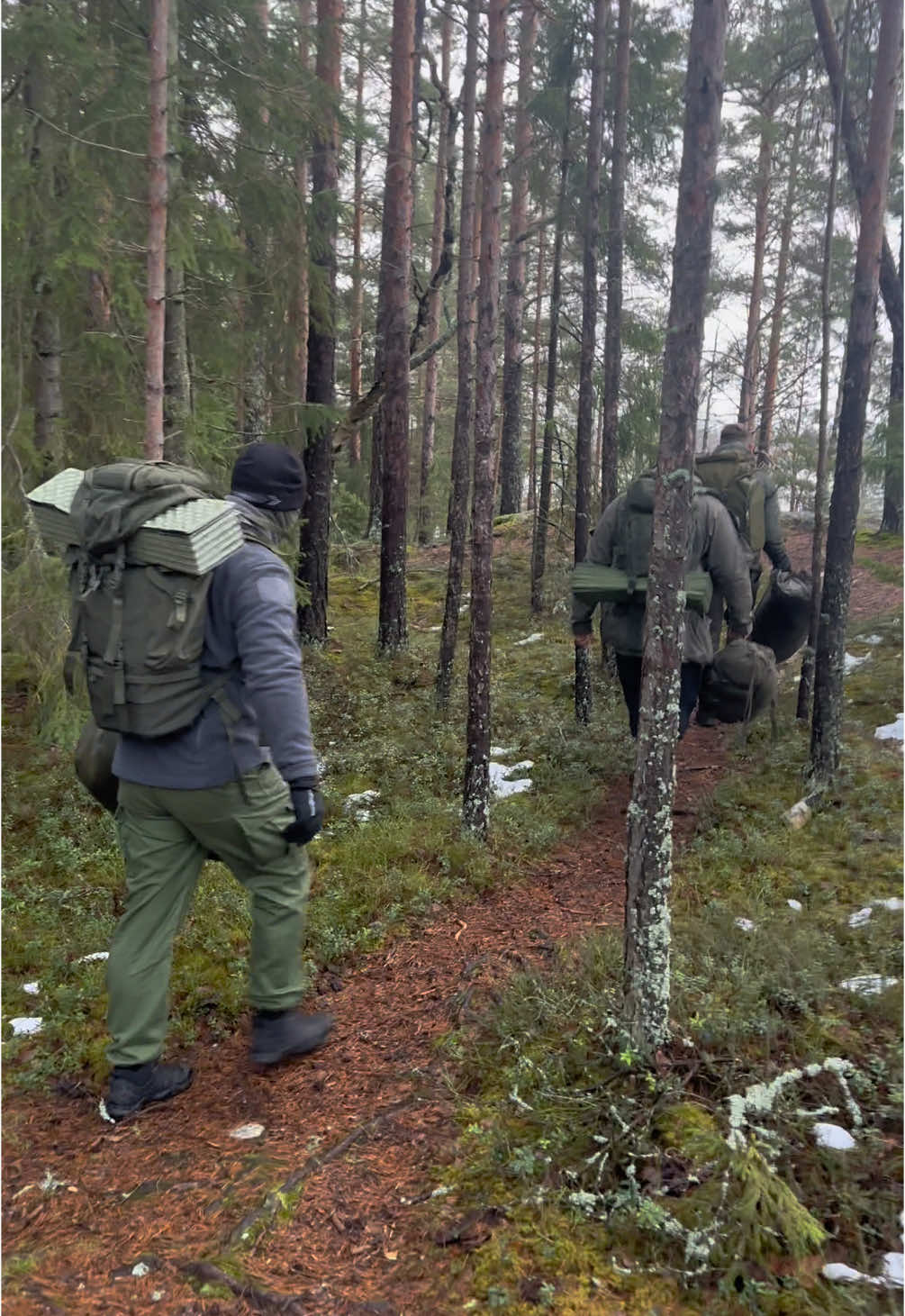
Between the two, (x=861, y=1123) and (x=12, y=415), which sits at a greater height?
(x=12, y=415)

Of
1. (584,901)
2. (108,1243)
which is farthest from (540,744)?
(108,1243)

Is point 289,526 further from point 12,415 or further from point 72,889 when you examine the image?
point 12,415

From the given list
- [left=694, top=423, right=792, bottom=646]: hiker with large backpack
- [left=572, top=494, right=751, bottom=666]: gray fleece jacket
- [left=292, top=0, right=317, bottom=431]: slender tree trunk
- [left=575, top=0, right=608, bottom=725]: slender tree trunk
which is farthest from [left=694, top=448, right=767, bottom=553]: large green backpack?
[left=292, top=0, right=317, bottom=431]: slender tree trunk

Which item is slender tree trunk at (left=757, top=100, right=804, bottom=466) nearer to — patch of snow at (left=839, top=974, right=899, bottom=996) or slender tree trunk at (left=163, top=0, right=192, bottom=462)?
slender tree trunk at (left=163, top=0, right=192, bottom=462)

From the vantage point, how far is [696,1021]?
3.04 metres

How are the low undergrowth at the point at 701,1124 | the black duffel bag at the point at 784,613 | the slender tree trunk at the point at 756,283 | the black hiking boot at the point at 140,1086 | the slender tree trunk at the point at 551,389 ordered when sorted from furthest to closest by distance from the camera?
the slender tree trunk at the point at 756,283, the slender tree trunk at the point at 551,389, the black duffel bag at the point at 784,613, the black hiking boot at the point at 140,1086, the low undergrowth at the point at 701,1124

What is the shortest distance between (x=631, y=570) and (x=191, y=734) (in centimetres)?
342

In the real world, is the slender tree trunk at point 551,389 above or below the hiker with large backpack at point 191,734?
above

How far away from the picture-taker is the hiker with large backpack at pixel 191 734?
3.04 m

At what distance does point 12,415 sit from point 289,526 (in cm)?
419

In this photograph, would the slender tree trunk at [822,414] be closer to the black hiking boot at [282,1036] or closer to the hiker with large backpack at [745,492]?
the hiker with large backpack at [745,492]

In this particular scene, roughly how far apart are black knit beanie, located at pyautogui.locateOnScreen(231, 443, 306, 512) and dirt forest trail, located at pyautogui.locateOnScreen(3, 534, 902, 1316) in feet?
7.78

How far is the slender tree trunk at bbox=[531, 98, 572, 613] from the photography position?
→ 10.5 metres


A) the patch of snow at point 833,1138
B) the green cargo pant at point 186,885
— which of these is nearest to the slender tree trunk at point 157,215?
the green cargo pant at point 186,885
